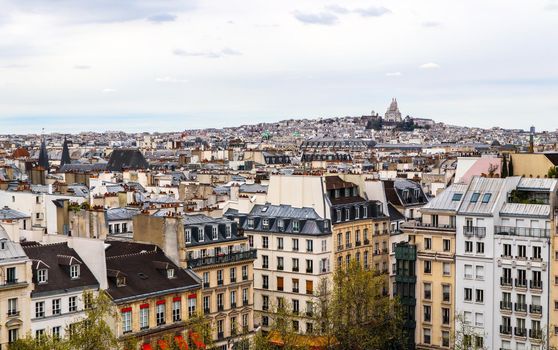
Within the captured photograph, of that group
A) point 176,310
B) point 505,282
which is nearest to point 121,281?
point 176,310

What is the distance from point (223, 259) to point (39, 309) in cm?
1378

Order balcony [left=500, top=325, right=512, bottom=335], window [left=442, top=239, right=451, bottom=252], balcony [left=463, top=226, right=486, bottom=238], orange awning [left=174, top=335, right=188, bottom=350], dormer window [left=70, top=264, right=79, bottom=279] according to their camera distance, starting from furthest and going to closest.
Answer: window [left=442, top=239, right=451, bottom=252], balcony [left=463, top=226, right=486, bottom=238], balcony [left=500, top=325, right=512, bottom=335], orange awning [left=174, top=335, right=188, bottom=350], dormer window [left=70, top=264, right=79, bottom=279]

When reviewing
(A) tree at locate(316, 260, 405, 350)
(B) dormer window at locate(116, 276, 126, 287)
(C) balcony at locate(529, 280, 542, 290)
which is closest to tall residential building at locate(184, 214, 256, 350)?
(A) tree at locate(316, 260, 405, 350)

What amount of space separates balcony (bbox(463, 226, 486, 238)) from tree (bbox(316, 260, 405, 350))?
5981 mm

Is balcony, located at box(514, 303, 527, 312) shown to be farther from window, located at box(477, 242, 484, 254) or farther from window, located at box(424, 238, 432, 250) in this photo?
window, located at box(424, 238, 432, 250)

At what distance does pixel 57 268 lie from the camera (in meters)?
47.2

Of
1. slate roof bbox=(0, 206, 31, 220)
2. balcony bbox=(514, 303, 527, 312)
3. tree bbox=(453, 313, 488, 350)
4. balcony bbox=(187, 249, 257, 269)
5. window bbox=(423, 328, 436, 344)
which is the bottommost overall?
window bbox=(423, 328, 436, 344)

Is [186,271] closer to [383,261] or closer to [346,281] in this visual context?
[346,281]

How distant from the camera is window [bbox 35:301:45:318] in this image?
4500 cm

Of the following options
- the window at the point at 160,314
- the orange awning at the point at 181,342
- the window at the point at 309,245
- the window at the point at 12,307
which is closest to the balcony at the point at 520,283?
the window at the point at 309,245

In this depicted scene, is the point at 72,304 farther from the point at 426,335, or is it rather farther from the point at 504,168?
the point at 504,168

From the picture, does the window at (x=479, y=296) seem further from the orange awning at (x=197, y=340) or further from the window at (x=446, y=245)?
the orange awning at (x=197, y=340)

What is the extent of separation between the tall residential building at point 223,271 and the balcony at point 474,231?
13329mm

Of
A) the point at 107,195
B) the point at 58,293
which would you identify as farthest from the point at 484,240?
the point at 107,195
